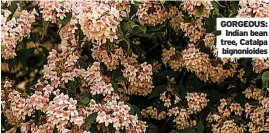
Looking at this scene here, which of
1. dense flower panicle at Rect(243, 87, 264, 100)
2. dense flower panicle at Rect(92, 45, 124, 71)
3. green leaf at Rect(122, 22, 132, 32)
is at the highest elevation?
green leaf at Rect(122, 22, 132, 32)

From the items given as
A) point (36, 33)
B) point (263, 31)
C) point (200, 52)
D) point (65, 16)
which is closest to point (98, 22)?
point (65, 16)

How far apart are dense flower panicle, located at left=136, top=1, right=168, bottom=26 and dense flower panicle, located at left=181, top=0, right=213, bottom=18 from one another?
6.5 inches

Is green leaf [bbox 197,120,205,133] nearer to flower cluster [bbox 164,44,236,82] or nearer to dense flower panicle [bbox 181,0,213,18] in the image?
flower cluster [bbox 164,44,236,82]

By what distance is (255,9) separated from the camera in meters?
2.34

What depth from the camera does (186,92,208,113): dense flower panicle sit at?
8.87 ft

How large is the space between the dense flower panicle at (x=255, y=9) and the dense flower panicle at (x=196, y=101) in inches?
20.0

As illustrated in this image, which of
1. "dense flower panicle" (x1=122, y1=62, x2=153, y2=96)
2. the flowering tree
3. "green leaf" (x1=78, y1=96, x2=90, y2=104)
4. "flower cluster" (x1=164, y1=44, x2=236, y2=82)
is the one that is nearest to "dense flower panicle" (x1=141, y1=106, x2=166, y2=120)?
the flowering tree

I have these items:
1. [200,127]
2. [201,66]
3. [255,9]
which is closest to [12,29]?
[201,66]

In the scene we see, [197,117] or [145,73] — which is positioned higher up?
[145,73]

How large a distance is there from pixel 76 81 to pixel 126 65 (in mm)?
244

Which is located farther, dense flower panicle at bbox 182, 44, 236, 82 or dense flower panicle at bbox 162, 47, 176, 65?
dense flower panicle at bbox 162, 47, 176, 65

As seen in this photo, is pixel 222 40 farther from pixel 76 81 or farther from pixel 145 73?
pixel 76 81

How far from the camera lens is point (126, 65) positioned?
2.65 meters

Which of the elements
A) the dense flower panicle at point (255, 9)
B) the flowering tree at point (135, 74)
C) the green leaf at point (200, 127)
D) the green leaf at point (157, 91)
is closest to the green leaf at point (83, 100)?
the flowering tree at point (135, 74)
